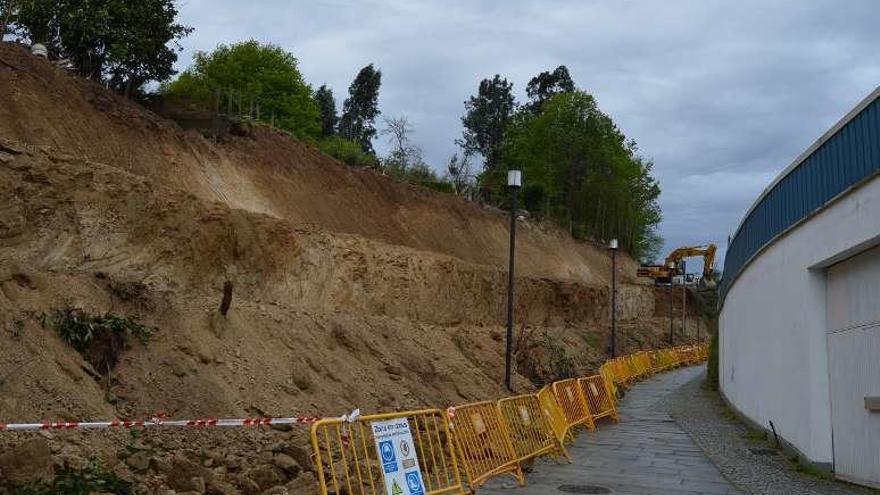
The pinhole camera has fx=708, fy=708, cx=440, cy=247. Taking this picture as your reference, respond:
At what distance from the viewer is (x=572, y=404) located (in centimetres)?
1514

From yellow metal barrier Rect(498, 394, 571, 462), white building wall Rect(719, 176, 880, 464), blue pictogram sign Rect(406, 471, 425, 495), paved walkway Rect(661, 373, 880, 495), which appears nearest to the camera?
blue pictogram sign Rect(406, 471, 425, 495)

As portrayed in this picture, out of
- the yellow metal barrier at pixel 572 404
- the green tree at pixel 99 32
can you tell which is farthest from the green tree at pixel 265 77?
the yellow metal barrier at pixel 572 404

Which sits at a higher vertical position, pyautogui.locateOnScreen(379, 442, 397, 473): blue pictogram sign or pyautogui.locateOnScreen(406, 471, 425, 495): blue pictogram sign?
pyautogui.locateOnScreen(379, 442, 397, 473): blue pictogram sign

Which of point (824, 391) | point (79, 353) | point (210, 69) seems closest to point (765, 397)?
point (824, 391)

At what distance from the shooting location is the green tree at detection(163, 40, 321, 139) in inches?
1868

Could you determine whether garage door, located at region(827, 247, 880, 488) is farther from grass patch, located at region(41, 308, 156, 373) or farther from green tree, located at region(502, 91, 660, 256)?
green tree, located at region(502, 91, 660, 256)

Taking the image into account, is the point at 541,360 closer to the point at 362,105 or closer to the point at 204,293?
the point at 204,293

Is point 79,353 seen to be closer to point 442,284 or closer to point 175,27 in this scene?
point 442,284

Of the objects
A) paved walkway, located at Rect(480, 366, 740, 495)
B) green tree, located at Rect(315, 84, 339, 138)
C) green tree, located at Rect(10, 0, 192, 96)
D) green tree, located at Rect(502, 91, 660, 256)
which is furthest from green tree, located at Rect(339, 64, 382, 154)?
paved walkway, located at Rect(480, 366, 740, 495)

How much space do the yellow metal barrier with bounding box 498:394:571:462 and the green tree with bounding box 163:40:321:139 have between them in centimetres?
3726

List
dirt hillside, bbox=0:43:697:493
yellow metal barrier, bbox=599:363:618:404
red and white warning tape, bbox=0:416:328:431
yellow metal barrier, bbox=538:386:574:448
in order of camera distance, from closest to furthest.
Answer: red and white warning tape, bbox=0:416:328:431, dirt hillside, bbox=0:43:697:493, yellow metal barrier, bbox=538:386:574:448, yellow metal barrier, bbox=599:363:618:404

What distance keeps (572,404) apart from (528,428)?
167 inches

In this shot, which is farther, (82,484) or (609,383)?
(609,383)

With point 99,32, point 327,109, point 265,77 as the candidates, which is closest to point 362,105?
point 327,109
